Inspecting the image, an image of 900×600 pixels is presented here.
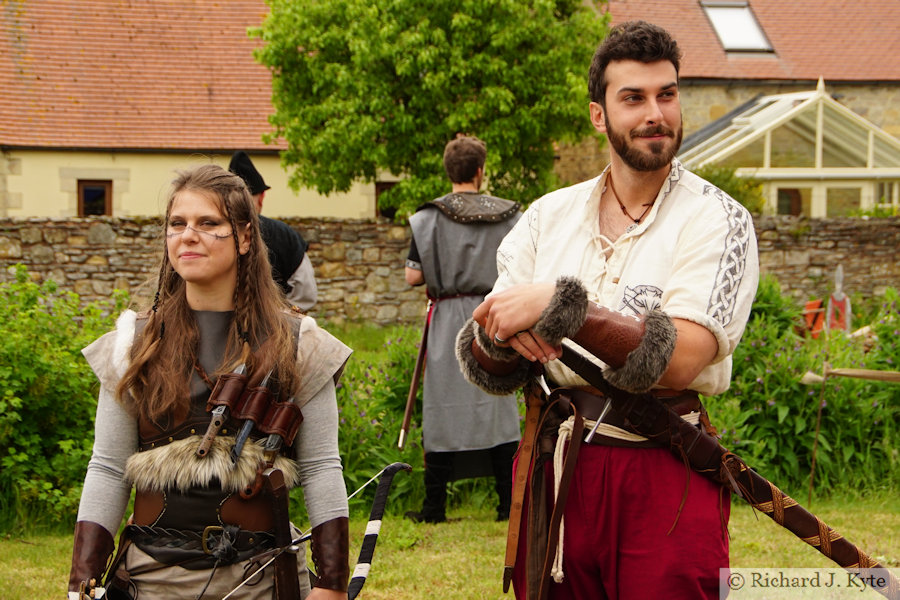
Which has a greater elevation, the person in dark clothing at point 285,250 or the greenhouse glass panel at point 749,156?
the greenhouse glass panel at point 749,156

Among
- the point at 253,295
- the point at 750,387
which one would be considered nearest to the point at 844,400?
the point at 750,387

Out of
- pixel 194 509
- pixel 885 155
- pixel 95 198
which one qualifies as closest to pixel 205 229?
pixel 194 509

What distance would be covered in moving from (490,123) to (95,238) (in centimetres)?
650

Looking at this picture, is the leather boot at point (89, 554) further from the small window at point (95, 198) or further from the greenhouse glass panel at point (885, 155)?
the greenhouse glass panel at point (885, 155)

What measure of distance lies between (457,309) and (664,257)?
356 cm

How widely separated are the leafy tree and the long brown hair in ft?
43.6

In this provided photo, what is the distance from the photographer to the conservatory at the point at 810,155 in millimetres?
20719

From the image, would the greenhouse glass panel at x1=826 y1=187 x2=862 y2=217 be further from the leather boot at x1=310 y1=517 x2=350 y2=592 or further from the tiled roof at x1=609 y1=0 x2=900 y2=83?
the leather boot at x1=310 y1=517 x2=350 y2=592

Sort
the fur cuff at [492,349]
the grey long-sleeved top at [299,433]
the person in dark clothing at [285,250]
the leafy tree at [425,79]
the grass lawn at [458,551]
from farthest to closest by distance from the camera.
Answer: the leafy tree at [425,79] → the person in dark clothing at [285,250] → the grass lawn at [458,551] → the grey long-sleeved top at [299,433] → the fur cuff at [492,349]

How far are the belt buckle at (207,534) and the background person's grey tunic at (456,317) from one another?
11.1 ft

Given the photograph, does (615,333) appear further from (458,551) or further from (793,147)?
(793,147)

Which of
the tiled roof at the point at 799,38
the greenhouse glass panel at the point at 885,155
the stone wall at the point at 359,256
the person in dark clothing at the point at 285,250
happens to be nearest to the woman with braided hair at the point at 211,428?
the person in dark clothing at the point at 285,250

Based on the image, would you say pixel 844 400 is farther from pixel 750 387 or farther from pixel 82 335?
pixel 82 335

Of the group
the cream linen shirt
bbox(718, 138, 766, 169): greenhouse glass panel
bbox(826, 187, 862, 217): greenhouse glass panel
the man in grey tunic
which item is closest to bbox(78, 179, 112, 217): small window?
bbox(718, 138, 766, 169): greenhouse glass panel
